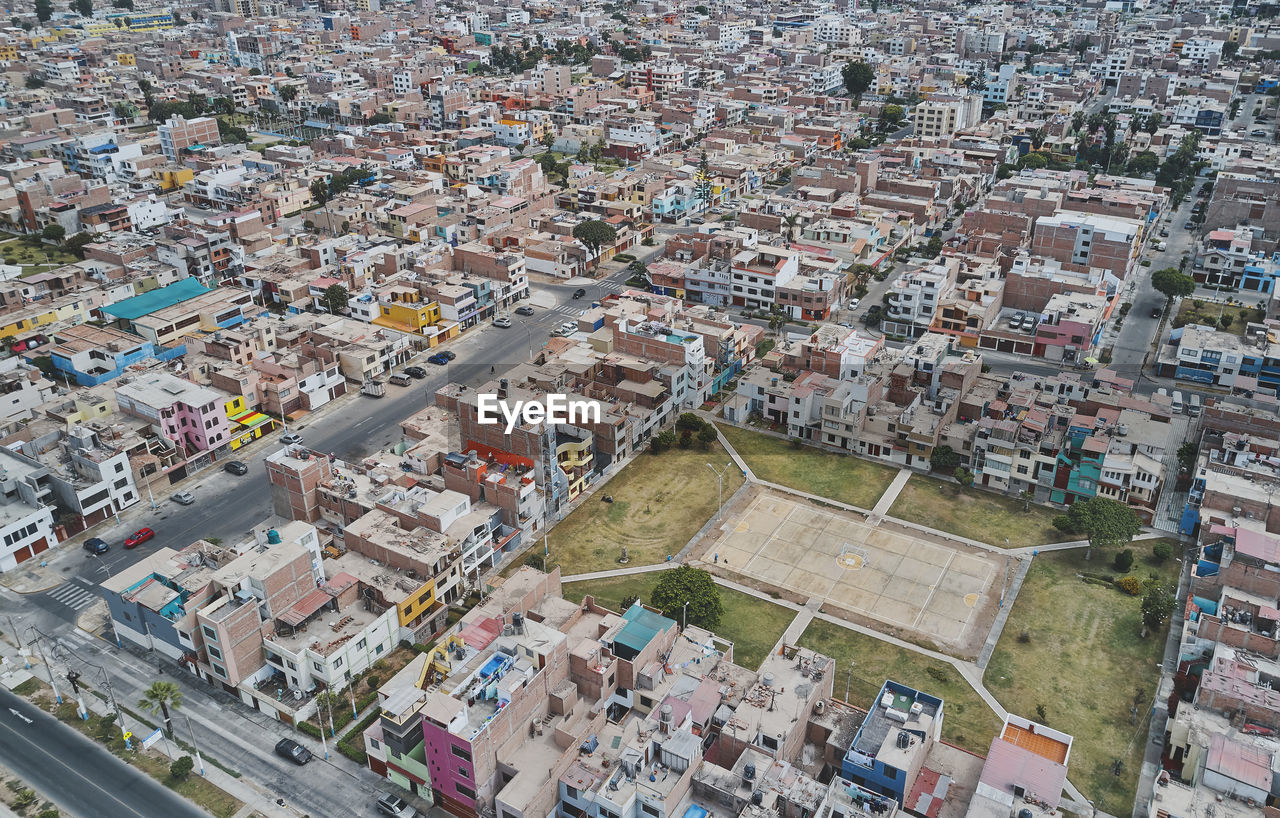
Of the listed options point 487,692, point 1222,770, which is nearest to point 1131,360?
point 1222,770

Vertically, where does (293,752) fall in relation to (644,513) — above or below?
below

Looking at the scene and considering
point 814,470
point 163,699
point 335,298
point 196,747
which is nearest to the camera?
point 163,699

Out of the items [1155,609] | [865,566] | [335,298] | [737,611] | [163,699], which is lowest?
[737,611]

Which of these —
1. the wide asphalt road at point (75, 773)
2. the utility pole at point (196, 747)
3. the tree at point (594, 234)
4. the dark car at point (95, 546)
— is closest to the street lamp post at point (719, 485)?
the utility pole at point (196, 747)

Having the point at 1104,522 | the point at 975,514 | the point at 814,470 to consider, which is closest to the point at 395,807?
the point at 814,470

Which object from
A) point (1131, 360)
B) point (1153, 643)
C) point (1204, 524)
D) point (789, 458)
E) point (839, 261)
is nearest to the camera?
point (1153, 643)

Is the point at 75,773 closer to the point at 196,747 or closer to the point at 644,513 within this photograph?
the point at 196,747

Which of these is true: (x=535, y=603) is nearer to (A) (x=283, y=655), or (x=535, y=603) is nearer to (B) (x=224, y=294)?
(A) (x=283, y=655)
